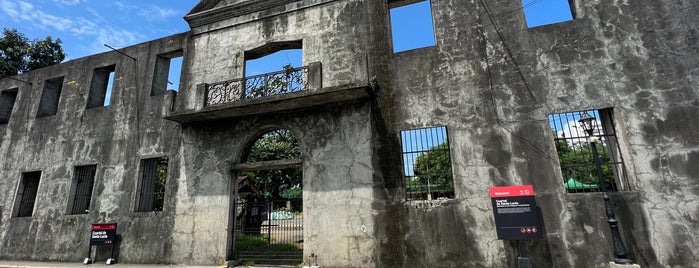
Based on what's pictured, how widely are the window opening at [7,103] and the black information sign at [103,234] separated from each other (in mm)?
8246

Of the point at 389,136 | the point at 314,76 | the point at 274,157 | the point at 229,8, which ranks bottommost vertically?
the point at 389,136

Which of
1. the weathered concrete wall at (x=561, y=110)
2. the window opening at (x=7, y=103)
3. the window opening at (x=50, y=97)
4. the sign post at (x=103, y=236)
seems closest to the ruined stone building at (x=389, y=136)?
the weathered concrete wall at (x=561, y=110)

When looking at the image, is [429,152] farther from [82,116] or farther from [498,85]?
[82,116]

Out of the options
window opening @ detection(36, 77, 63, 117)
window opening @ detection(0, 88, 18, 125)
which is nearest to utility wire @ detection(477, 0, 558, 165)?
window opening @ detection(36, 77, 63, 117)

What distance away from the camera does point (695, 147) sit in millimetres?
6512

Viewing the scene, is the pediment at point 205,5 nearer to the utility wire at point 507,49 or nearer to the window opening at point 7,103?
the utility wire at point 507,49

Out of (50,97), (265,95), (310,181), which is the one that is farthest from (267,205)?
(50,97)

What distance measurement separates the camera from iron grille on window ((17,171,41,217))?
1135 cm

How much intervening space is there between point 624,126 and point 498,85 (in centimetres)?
264

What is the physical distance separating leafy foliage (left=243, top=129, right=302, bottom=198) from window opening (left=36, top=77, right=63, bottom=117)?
32.3 feet

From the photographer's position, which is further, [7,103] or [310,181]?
[7,103]

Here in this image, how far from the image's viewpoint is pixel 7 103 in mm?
13695

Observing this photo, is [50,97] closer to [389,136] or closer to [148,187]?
[148,187]

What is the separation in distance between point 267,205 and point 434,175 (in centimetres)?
495
